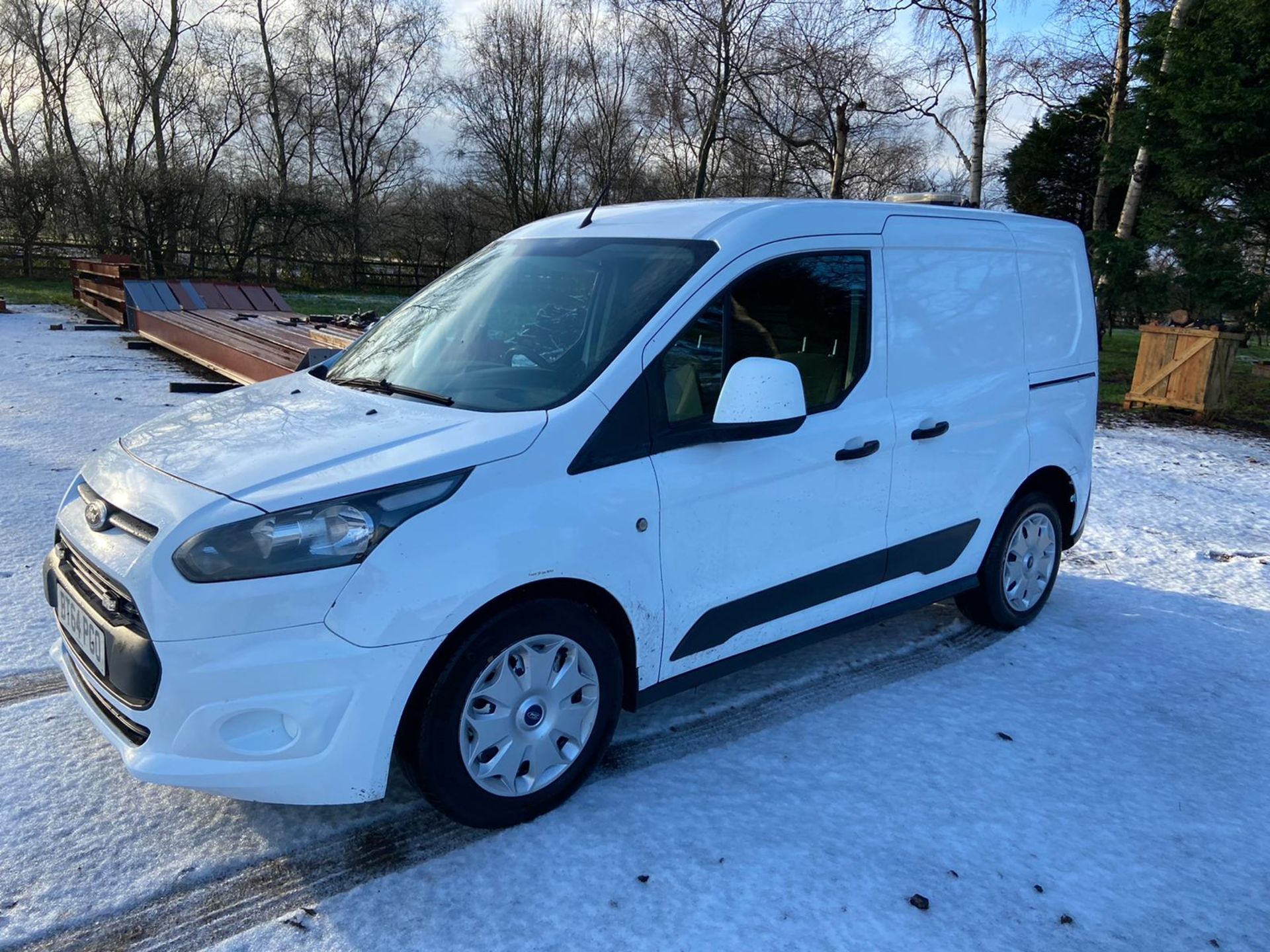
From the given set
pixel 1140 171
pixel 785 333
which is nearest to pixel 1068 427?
pixel 785 333

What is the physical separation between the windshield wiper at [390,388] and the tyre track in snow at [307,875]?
4.42 ft

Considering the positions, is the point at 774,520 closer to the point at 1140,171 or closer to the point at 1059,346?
the point at 1059,346

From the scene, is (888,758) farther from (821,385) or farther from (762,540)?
(821,385)

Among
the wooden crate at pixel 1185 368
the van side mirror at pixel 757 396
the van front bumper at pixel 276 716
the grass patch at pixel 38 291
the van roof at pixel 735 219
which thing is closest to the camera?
the van front bumper at pixel 276 716

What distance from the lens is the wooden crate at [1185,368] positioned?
11.6 metres

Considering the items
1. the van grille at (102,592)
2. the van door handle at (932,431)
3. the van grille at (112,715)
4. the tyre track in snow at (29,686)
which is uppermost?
the van door handle at (932,431)

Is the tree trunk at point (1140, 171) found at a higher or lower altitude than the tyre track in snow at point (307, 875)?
higher

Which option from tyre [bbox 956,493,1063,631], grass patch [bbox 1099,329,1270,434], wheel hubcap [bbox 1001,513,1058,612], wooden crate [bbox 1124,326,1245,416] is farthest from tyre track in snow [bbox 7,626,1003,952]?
wooden crate [bbox 1124,326,1245,416]

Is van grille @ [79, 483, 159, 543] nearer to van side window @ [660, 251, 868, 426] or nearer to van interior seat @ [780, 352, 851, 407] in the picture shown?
van side window @ [660, 251, 868, 426]

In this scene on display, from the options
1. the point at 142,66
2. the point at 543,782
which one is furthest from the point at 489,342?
the point at 142,66

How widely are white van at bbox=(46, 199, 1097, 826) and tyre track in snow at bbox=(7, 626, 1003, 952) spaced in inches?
8.9

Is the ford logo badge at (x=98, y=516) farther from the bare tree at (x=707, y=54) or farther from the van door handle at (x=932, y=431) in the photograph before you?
the bare tree at (x=707, y=54)

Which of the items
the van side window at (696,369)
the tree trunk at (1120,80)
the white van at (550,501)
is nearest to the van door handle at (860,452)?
the white van at (550,501)

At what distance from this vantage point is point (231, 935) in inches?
93.4
